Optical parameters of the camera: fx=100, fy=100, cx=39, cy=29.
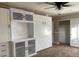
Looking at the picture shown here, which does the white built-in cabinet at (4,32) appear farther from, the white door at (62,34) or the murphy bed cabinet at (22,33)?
the white door at (62,34)

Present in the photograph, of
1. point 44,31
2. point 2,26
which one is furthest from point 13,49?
point 44,31

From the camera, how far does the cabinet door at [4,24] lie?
3432 mm

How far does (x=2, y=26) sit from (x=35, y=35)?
1.97 meters

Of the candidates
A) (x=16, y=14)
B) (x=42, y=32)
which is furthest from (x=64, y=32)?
(x=16, y=14)

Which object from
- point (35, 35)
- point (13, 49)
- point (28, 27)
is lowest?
point (13, 49)

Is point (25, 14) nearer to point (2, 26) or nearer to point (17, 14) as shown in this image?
point (17, 14)

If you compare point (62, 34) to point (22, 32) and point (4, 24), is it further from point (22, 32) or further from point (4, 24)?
point (4, 24)

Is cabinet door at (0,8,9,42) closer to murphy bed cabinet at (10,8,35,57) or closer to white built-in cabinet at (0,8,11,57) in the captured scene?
white built-in cabinet at (0,8,11,57)

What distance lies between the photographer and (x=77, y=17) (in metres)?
6.57

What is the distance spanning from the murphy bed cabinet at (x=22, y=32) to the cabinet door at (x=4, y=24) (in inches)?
10.3

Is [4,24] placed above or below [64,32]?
above

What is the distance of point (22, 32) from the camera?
4934 millimetres

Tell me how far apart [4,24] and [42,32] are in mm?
2553

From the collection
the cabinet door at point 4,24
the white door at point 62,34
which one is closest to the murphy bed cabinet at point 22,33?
the cabinet door at point 4,24
